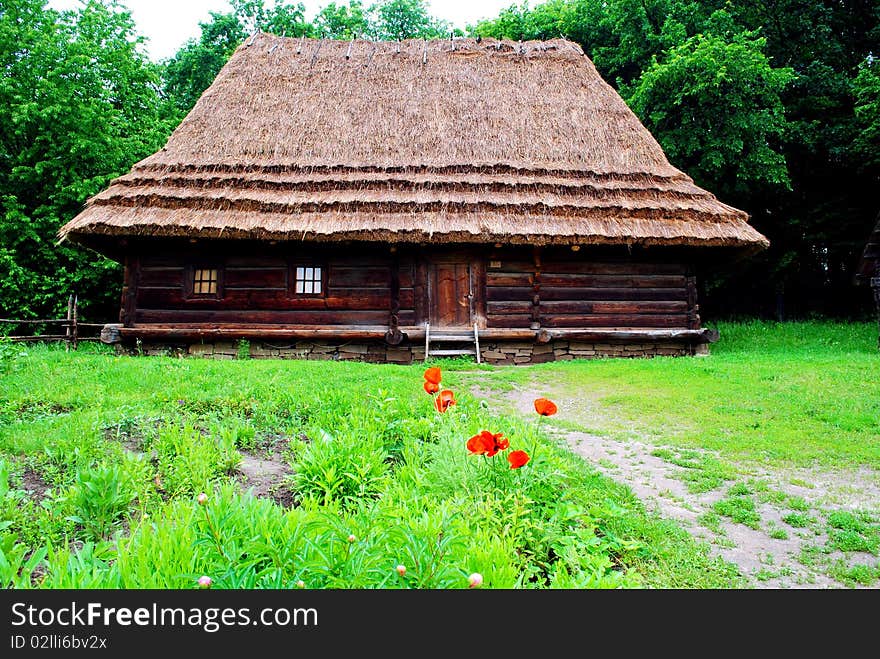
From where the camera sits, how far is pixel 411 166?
41.1 feet

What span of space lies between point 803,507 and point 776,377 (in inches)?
219

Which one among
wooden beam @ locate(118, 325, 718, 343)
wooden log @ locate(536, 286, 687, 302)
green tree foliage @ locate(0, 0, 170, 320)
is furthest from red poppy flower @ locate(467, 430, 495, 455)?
green tree foliage @ locate(0, 0, 170, 320)

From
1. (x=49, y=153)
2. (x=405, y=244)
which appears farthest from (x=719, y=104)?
(x=49, y=153)

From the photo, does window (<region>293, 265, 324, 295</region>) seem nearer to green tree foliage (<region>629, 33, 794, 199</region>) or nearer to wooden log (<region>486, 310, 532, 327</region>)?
wooden log (<region>486, 310, 532, 327</region>)

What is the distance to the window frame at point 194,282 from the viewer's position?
12.0 meters

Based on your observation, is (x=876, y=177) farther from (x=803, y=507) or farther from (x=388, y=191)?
(x=803, y=507)

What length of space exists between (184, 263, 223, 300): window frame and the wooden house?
0.11 feet

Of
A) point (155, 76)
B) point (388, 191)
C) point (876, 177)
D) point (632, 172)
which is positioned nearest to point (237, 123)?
point (388, 191)

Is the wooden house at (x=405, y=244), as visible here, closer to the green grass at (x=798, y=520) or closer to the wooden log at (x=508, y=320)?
the wooden log at (x=508, y=320)

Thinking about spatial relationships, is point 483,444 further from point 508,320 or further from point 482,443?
point 508,320

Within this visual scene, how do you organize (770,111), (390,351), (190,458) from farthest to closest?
(770,111)
(390,351)
(190,458)

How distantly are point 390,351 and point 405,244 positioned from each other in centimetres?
234

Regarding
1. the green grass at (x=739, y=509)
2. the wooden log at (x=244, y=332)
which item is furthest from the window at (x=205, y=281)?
the green grass at (x=739, y=509)

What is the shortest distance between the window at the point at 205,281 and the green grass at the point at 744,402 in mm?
7020
